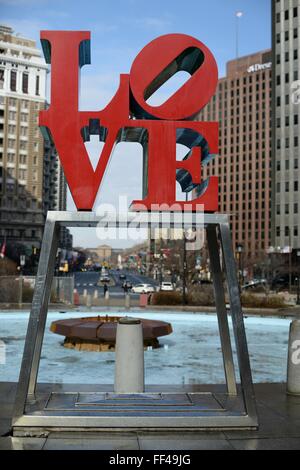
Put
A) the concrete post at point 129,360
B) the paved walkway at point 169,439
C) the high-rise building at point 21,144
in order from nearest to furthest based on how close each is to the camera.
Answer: the paved walkway at point 169,439 < the concrete post at point 129,360 < the high-rise building at point 21,144

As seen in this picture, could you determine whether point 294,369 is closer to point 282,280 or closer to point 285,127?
point 282,280

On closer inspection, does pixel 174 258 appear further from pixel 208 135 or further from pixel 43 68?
pixel 43 68

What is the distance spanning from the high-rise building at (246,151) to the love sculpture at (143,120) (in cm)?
15331

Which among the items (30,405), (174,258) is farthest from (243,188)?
(30,405)

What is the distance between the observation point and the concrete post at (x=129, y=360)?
8312 millimetres

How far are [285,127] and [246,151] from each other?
7865 centimetres

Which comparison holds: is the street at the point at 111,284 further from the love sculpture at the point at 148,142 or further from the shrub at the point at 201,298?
the love sculpture at the point at 148,142

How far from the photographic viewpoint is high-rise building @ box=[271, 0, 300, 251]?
85.4 metres

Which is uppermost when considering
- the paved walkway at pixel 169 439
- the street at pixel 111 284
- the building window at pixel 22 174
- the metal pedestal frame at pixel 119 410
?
the building window at pixel 22 174

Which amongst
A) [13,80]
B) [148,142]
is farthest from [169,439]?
[13,80]

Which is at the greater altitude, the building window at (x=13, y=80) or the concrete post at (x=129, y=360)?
the building window at (x=13, y=80)

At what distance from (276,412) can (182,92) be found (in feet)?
16.6

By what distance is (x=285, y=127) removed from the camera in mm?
86875

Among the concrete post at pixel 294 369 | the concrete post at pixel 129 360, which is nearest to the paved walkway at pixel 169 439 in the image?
the concrete post at pixel 129 360
